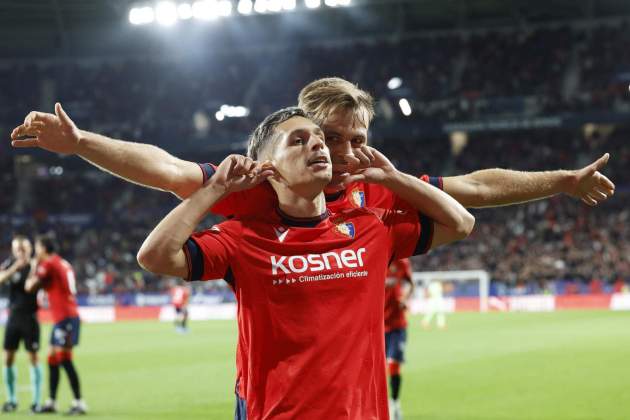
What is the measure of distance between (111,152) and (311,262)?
863mm

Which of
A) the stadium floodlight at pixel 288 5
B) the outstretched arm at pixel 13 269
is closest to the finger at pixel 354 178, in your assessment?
the outstretched arm at pixel 13 269

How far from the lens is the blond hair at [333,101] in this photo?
3557 mm

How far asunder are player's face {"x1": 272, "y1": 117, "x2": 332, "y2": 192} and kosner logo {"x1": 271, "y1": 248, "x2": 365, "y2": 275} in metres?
0.26

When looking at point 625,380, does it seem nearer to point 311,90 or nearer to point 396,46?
point 311,90

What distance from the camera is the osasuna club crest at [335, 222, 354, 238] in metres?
3.35

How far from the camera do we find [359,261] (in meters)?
3.30

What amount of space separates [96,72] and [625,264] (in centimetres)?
3071

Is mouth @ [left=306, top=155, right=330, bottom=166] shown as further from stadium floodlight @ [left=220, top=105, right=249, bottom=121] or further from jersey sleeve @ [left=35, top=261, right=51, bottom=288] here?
stadium floodlight @ [left=220, top=105, right=249, bottom=121]

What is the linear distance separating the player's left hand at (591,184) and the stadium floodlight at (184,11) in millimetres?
39076

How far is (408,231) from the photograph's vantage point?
11.6 ft

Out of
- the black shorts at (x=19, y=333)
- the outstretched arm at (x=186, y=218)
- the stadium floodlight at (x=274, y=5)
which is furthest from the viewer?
the stadium floodlight at (x=274, y=5)

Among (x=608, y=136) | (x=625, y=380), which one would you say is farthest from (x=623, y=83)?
(x=625, y=380)

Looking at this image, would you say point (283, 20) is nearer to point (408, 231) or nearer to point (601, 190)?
point (601, 190)

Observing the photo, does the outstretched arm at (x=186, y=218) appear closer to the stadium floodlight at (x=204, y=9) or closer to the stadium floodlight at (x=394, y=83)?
the stadium floodlight at (x=204, y=9)
